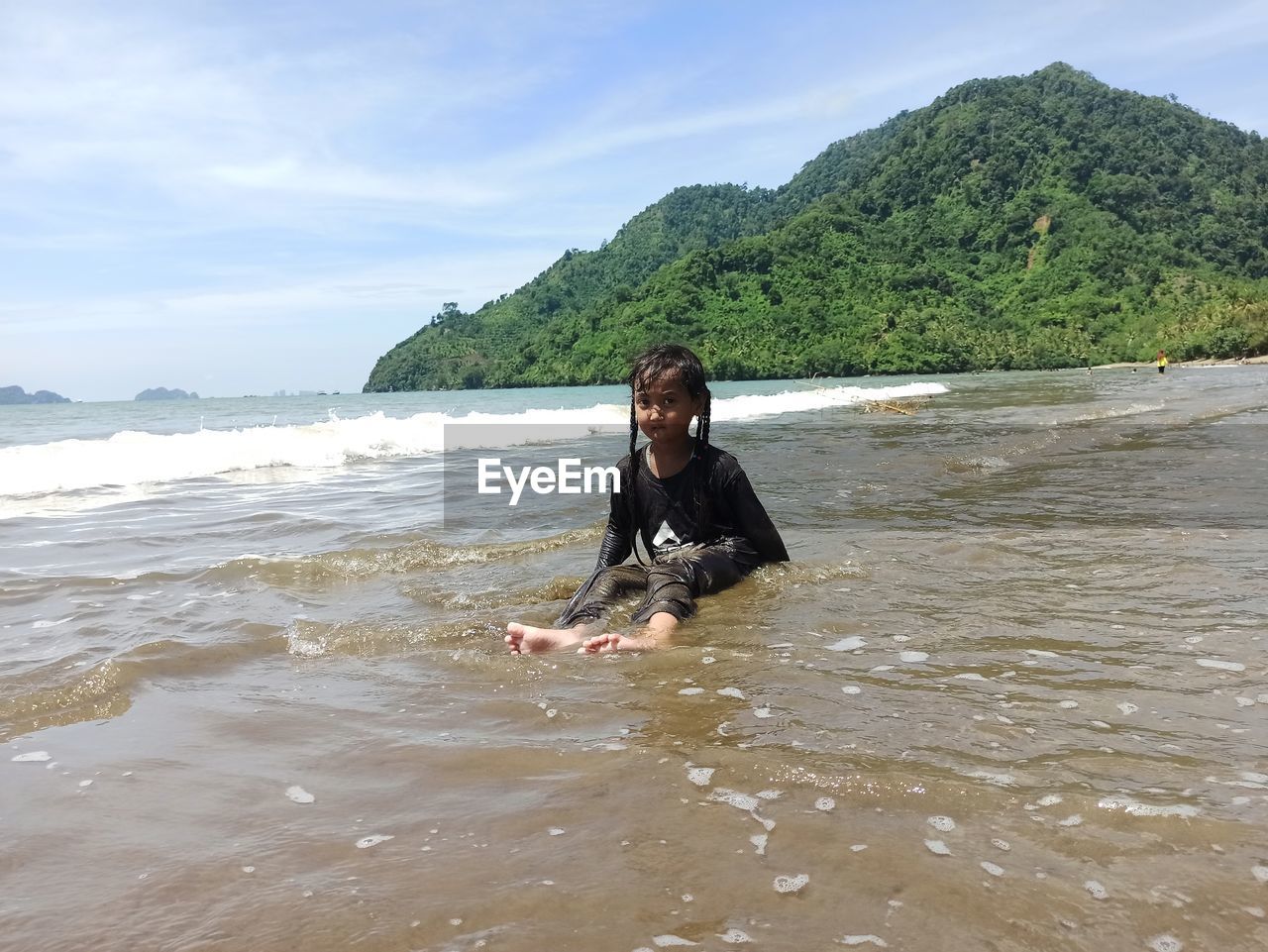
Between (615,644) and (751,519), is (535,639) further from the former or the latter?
(751,519)

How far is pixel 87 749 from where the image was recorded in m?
2.77

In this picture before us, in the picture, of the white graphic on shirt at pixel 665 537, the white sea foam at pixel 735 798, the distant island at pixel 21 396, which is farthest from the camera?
the distant island at pixel 21 396

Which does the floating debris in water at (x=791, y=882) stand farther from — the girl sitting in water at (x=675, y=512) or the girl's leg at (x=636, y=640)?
the girl sitting in water at (x=675, y=512)

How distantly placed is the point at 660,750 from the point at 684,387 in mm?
2265

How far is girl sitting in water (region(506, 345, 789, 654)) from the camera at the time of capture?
437 centimetres

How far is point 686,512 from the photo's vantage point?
15.3 ft

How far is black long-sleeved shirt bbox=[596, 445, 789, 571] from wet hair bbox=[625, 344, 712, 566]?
2 cm

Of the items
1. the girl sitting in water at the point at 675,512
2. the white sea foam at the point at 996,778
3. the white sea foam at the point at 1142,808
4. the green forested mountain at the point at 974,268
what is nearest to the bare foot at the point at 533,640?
the girl sitting in water at the point at 675,512

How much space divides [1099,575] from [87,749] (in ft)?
15.4

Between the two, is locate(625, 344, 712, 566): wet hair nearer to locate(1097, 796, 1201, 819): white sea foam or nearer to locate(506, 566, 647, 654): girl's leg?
locate(506, 566, 647, 654): girl's leg

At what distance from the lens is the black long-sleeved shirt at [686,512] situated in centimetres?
457

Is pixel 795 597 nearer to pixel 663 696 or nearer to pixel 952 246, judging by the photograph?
pixel 663 696

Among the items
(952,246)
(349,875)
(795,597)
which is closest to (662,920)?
(349,875)

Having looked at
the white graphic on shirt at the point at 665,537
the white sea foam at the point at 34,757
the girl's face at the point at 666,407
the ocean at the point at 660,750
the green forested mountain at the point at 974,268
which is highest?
the green forested mountain at the point at 974,268
